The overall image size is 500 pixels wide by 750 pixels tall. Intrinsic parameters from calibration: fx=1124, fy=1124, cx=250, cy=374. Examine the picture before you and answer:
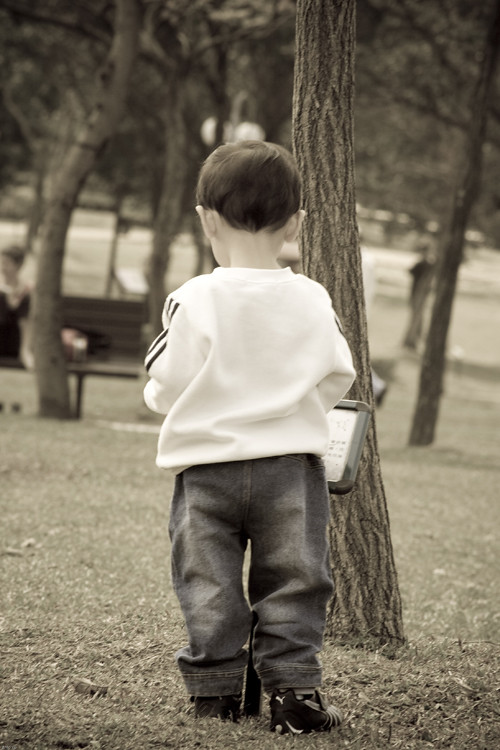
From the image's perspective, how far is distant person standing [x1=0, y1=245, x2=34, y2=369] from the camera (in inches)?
490

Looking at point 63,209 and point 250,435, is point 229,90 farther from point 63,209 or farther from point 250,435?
point 250,435

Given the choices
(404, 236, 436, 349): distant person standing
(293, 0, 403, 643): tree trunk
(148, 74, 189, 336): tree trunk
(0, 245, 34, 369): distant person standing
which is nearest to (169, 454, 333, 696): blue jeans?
(293, 0, 403, 643): tree trunk

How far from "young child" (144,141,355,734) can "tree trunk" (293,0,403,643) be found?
1.02m

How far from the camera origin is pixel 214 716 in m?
3.12

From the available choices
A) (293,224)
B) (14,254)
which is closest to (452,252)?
(14,254)

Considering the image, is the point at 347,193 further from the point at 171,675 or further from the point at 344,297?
the point at 171,675

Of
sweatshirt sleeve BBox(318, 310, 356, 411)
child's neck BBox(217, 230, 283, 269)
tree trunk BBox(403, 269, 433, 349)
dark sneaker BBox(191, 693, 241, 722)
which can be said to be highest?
child's neck BBox(217, 230, 283, 269)

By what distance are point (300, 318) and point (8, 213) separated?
Answer: 54.0 m

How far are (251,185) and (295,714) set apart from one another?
144 centimetres

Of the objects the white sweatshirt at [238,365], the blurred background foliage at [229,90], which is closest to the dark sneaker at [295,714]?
the white sweatshirt at [238,365]

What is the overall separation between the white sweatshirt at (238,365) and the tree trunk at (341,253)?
117 cm

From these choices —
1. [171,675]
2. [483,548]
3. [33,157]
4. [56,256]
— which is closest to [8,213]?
[33,157]

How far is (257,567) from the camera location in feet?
10.2

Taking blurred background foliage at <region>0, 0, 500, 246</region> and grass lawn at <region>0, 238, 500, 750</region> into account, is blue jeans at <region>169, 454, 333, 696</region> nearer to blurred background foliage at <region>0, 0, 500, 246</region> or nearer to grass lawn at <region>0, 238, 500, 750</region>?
grass lawn at <region>0, 238, 500, 750</region>
